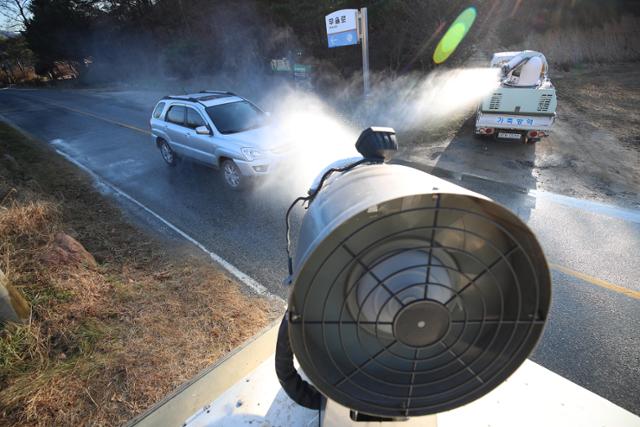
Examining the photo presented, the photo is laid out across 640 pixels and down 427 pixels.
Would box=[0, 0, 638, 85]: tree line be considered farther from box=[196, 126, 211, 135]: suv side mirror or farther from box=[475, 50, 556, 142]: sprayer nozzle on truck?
box=[196, 126, 211, 135]: suv side mirror

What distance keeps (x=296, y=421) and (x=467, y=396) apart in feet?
3.88

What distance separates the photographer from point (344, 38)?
12125mm

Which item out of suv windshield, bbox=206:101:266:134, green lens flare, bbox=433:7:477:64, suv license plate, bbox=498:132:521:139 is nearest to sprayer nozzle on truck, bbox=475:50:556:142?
suv license plate, bbox=498:132:521:139

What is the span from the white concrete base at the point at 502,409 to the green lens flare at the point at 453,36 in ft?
52.5

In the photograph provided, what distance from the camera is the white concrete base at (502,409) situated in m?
1.84

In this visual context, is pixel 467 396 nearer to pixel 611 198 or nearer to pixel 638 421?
pixel 638 421

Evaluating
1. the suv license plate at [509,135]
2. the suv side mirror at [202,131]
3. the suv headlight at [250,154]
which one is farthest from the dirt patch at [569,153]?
the suv side mirror at [202,131]

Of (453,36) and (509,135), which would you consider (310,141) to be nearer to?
(509,135)

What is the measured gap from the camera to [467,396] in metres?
1.21

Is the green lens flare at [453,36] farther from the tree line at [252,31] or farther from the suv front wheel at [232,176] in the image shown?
the suv front wheel at [232,176]

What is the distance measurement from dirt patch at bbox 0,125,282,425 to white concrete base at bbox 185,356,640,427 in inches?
40.9

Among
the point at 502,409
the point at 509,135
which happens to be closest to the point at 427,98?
the point at 509,135

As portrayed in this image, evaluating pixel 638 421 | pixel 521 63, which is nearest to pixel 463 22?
pixel 521 63

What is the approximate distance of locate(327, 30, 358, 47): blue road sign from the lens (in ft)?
38.7
